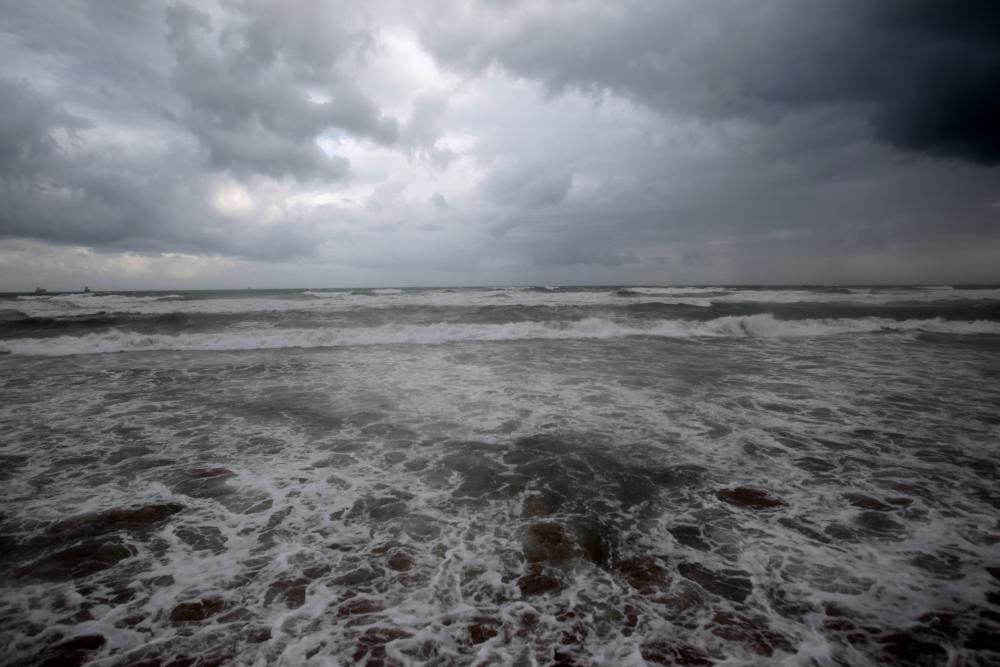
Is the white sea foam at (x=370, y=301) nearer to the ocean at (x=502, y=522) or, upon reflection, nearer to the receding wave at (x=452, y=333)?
the receding wave at (x=452, y=333)

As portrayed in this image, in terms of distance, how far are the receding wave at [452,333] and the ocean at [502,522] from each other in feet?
22.5

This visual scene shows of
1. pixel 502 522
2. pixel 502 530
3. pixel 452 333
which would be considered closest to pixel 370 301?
pixel 452 333

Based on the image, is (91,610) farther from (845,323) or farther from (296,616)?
(845,323)

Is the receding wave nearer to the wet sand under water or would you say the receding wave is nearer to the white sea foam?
the wet sand under water

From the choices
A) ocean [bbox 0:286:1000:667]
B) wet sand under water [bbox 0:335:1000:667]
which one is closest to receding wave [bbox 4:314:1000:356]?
ocean [bbox 0:286:1000:667]

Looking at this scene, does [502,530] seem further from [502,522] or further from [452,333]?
[452,333]

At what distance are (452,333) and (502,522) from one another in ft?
48.6

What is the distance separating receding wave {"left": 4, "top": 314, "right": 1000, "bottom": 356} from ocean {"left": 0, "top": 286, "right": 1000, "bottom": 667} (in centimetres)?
685

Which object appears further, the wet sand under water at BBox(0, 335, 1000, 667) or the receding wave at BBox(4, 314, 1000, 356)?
the receding wave at BBox(4, 314, 1000, 356)

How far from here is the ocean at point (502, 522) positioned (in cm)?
279

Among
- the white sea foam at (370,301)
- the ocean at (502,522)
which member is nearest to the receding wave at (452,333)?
the ocean at (502,522)

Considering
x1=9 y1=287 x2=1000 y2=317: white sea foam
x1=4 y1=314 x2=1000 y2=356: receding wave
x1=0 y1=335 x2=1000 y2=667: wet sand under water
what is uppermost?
x1=9 y1=287 x2=1000 y2=317: white sea foam

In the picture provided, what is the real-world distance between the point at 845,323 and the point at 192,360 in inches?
1112

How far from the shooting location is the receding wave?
15953 millimetres
